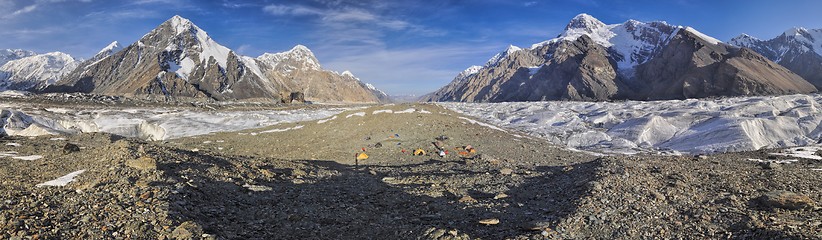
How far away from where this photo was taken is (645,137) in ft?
116

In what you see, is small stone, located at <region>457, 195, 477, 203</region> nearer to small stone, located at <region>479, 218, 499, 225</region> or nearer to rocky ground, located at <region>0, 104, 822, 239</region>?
rocky ground, located at <region>0, 104, 822, 239</region>

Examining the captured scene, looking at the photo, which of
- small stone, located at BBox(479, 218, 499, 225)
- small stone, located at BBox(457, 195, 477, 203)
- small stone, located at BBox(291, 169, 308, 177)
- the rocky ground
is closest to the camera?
the rocky ground

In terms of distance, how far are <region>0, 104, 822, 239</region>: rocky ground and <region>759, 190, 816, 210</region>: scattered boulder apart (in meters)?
0.03

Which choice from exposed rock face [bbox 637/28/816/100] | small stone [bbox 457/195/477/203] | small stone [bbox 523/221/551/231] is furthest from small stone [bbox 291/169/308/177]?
exposed rock face [bbox 637/28/816/100]

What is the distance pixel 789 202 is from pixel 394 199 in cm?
1133

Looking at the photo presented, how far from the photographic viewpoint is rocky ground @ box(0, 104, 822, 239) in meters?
9.15

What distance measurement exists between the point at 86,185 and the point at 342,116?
29.4 m

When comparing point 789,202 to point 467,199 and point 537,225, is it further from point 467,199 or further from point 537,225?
point 467,199

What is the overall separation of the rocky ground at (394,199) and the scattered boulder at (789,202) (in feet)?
0.10

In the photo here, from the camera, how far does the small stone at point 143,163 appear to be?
42.6ft

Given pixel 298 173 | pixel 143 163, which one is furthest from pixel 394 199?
pixel 143 163

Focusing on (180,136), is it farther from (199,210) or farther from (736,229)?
(736,229)

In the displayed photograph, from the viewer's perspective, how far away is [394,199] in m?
14.8

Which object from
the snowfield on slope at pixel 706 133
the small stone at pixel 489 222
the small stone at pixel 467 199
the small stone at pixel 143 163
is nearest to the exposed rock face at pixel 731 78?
the snowfield on slope at pixel 706 133
